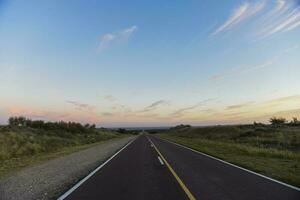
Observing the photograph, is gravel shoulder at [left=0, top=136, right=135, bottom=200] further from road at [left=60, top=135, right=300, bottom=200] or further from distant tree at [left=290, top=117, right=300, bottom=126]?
distant tree at [left=290, top=117, right=300, bottom=126]

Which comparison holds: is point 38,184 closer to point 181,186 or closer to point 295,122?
point 181,186

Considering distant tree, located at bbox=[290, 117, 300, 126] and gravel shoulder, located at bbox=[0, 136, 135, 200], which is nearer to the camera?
gravel shoulder, located at bbox=[0, 136, 135, 200]

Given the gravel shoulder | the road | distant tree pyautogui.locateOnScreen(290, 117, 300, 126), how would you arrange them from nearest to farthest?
the road, the gravel shoulder, distant tree pyautogui.locateOnScreen(290, 117, 300, 126)

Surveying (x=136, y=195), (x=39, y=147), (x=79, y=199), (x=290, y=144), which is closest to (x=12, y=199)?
(x=79, y=199)

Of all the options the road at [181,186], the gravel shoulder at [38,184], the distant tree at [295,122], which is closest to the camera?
the road at [181,186]

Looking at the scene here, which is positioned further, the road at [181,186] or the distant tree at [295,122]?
the distant tree at [295,122]

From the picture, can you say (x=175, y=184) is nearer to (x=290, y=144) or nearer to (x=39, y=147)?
(x=39, y=147)

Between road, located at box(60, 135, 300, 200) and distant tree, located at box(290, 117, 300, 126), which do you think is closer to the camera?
road, located at box(60, 135, 300, 200)

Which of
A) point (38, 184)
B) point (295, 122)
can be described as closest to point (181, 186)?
point (38, 184)

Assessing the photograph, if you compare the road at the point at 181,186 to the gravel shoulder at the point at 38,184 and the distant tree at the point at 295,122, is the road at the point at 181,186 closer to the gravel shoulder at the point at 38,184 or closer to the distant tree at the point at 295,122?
the gravel shoulder at the point at 38,184

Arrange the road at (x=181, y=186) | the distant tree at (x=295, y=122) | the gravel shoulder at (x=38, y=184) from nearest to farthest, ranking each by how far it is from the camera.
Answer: the road at (x=181, y=186)
the gravel shoulder at (x=38, y=184)
the distant tree at (x=295, y=122)

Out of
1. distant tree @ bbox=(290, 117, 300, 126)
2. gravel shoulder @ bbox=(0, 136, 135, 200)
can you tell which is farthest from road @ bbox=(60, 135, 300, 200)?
distant tree @ bbox=(290, 117, 300, 126)

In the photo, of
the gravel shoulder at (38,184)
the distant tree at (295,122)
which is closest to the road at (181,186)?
the gravel shoulder at (38,184)

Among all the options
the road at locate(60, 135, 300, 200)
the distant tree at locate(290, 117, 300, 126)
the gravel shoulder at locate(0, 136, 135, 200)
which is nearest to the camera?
the road at locate(60, 135, 300, 200)
